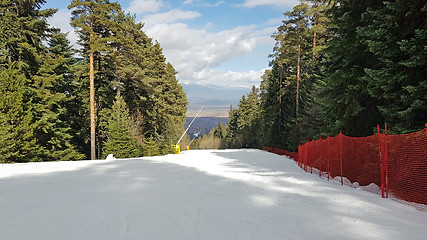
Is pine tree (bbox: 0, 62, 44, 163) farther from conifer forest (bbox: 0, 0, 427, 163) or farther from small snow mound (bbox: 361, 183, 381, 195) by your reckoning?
small snow mound (bbox: 361, 183, 381, 195)

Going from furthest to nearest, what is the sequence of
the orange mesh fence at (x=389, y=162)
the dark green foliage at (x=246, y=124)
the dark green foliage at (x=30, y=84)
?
the dark green foliage at (x=246, y=124) < the dark green foliage at (x=30, y=84) < the orange mesh fence at (x=389, y=162)

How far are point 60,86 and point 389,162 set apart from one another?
29698 millimetres

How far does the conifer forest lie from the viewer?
7.98 m

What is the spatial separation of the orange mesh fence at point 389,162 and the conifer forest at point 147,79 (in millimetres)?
1107

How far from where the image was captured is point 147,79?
100 feet

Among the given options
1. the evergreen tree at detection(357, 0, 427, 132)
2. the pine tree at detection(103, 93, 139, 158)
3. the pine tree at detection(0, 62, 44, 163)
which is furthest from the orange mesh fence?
the pine tree at detection(103, 93, 139, 158)

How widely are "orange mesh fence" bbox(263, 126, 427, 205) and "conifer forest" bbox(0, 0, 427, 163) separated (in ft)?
3.63

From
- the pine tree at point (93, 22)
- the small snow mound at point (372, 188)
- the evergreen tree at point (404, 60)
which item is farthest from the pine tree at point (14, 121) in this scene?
the evergreen tree at point (404, 60)

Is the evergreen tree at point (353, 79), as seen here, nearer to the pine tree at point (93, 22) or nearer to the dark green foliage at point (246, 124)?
the pine tree at point (93, 22)

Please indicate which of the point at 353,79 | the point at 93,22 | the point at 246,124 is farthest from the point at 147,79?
the point at 246,124

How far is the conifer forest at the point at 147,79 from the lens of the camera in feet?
26.2

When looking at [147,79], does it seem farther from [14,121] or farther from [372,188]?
[372,188]

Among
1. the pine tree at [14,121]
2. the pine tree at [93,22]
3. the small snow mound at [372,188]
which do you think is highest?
the pine tree at [93,22]

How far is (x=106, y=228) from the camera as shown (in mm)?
3916
